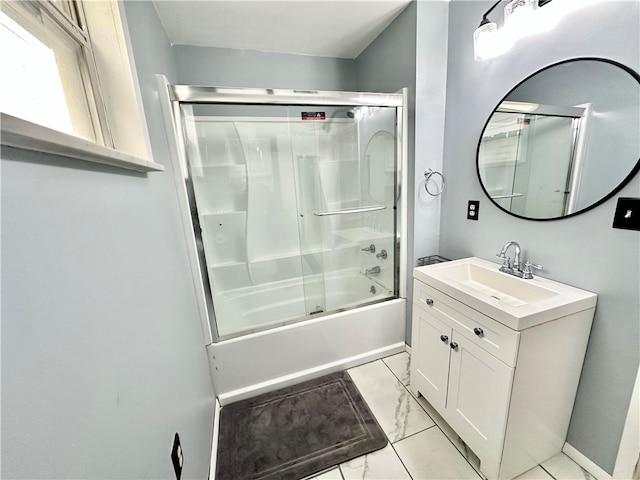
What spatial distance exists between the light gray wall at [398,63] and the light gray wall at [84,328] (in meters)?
1.54

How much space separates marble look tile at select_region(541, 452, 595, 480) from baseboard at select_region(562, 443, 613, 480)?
2 centimetres

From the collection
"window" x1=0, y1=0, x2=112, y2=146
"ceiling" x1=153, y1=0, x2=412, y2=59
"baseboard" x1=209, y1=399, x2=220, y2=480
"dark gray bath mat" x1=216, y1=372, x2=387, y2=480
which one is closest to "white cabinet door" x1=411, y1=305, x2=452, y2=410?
"dark gray bath mat" x1=216, y1=372, x2=387, y2=480

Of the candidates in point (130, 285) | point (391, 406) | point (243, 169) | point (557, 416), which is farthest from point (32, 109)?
point (557, 416)

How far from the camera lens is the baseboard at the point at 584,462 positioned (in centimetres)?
113

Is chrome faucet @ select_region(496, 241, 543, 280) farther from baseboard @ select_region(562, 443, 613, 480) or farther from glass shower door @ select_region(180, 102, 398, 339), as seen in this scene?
baseboard @ select_region(562, 443, 613, 480)

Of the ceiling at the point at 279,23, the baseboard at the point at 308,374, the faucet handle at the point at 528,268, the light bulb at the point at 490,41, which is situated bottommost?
the baseboard at the point at 308,374

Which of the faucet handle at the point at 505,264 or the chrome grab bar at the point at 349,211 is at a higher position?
the chrome grab bar at the point at 349,211

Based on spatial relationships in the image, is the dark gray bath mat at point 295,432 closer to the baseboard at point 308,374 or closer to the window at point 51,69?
the baseboard at point 308,374

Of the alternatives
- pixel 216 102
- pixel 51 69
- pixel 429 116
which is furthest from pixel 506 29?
pixel 51 69

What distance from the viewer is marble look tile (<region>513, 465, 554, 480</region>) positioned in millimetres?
1171

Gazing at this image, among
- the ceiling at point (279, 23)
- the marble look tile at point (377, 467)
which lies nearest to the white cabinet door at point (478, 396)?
the marble look tile at point (377, 467)

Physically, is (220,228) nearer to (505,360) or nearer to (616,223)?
(505,360)

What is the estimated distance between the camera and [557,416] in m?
1.17

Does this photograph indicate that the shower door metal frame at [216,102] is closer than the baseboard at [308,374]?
Yes
